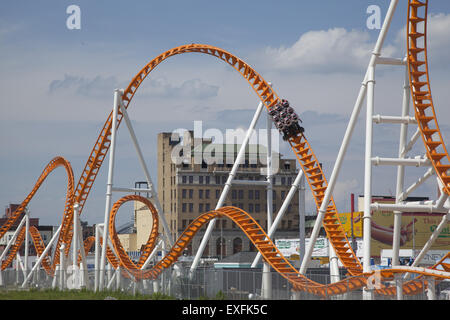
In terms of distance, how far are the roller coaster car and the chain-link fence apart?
6334mm

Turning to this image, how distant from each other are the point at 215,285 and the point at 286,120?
27.8ft

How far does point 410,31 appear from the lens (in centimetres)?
2383

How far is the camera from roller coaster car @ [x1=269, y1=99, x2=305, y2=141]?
101 feet

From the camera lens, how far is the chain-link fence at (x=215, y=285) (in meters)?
21.3

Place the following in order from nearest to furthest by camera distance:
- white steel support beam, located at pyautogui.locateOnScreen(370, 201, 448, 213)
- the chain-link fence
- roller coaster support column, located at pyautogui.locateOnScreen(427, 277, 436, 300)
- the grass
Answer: roller coaster support column, located at pyautogui.locateOnScreen(427, 277, 436, 300)
the chain-link fence
white steel support beam, located at pyautogui.locateOnScreen(370, 201, 448, 213)
the grass

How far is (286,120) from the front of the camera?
30938 mm

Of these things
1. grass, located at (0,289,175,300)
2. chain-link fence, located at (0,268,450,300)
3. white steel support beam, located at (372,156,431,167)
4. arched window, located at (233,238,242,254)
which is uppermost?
white steel support beam, located at (372,156,431,167)

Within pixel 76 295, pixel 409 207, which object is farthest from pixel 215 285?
pixel 409 207

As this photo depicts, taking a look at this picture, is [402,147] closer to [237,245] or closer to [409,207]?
[409,207]

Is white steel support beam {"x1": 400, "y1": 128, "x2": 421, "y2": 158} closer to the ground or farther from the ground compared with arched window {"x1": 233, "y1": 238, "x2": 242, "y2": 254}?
farther from the ground

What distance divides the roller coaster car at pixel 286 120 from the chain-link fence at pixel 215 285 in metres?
→ 6.33

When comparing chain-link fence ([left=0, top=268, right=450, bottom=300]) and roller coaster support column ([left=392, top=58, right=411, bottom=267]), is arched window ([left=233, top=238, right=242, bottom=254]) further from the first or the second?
roller coaster support column ([left=392, top=58, right=411, bottom=267])

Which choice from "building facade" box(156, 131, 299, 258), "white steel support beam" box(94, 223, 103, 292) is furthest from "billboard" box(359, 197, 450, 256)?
"white steel support beam" box(94, 223, 103, 292)
